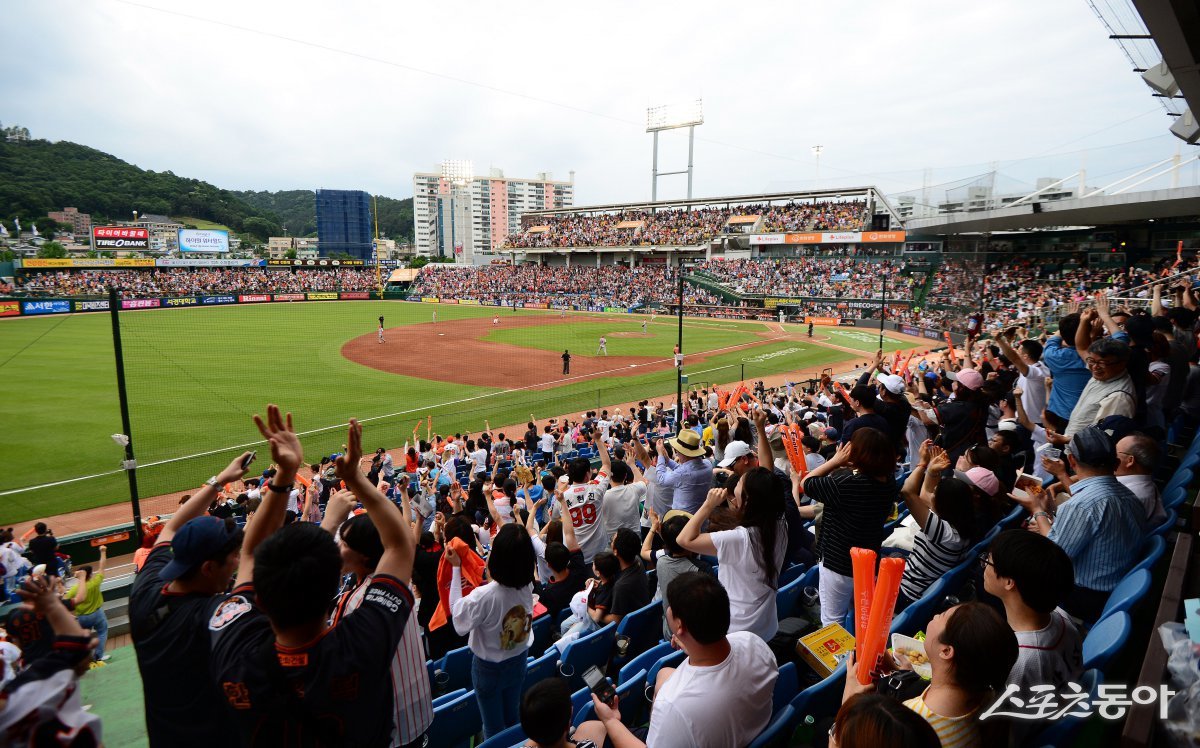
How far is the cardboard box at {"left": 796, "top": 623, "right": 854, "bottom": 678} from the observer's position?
3648mm

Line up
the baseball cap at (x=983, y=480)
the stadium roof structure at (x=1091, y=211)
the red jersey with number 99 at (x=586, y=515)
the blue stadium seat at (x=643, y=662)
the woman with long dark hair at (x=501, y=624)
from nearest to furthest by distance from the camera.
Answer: the woman with long dark hair at (x=501, y=624)
the blue stadium seat at (x=643, y=662)
the baseball cap at (x=983, y=480)
the red jersey with number 99 at (x=586, y=515)
the stadium roof structure at (x=1091, y=211)

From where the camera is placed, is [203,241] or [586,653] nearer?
[586,653]

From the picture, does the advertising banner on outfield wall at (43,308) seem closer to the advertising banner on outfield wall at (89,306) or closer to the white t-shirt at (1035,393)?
the advertising banner on outfield wall at (89,306)

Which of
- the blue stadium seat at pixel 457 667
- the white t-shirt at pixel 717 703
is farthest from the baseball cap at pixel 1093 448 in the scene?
the blue stadium seat at pixel 457 667

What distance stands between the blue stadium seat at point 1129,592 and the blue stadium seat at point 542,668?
3435 millimetres

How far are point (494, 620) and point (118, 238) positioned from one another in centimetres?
8959

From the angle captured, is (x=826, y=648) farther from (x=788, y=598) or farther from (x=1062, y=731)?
(x=1062, y=731)

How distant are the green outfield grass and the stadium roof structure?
10.2m

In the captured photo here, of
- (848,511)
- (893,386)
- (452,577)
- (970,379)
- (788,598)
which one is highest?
(970,379)

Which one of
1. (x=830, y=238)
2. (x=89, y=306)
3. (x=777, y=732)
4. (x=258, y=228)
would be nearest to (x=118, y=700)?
(x=777, y=732)

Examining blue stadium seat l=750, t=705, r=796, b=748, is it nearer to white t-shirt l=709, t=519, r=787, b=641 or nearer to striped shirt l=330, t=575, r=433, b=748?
white t-shirt l=709, t=519, r=787, b=641

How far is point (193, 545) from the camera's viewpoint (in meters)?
2.58

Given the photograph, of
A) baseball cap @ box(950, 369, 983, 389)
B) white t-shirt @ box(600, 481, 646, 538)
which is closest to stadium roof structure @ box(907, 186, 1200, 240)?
baseball cap @ box(950, 369, 983, 389)

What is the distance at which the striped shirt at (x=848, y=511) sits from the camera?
421 cm
